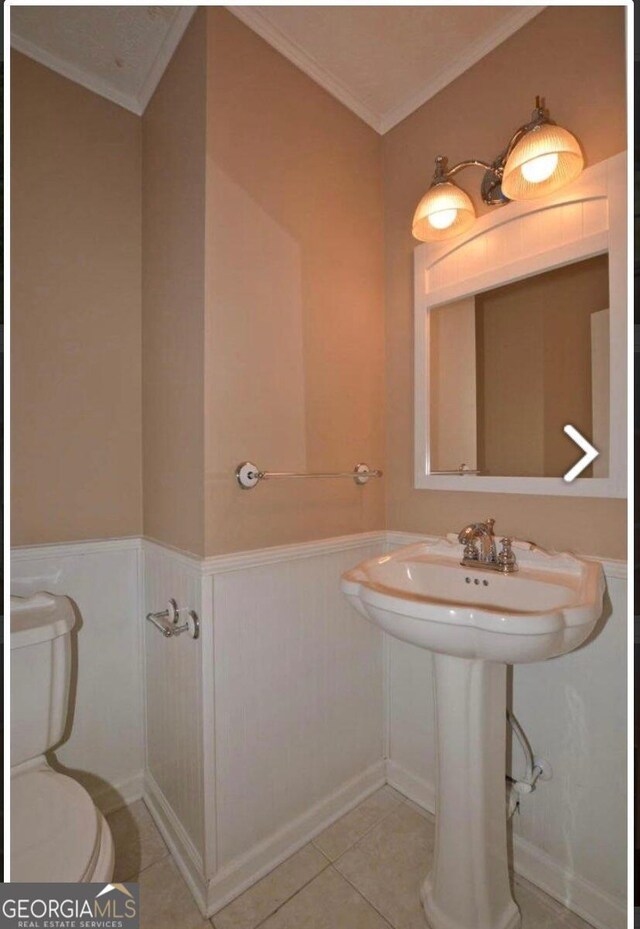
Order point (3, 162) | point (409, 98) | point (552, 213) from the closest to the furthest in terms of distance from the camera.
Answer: point (3, 162), point (552, 213), point (409, 98)

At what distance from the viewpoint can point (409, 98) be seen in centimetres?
162

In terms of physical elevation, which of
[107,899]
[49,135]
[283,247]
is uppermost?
[49,135]

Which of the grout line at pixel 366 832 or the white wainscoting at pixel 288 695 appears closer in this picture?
the white wainscoting at pixel 288 695

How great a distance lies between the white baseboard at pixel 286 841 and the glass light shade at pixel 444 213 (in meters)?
1.99

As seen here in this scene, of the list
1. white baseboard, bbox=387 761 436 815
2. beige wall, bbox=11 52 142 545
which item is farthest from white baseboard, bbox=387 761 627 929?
beige wall, bbox=11 52 142 545

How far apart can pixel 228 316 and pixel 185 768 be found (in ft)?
4.56

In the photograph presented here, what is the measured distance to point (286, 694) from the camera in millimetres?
1396

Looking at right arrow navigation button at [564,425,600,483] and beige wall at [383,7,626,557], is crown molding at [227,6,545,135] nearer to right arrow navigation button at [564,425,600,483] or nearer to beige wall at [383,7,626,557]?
beige wall at [383,7,626,557]

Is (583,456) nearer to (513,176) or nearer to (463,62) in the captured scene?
(513,176)

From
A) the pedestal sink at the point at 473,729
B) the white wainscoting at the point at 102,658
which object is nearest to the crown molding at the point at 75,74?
the white wainscoting at the point at 102,658

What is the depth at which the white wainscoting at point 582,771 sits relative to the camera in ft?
3.75

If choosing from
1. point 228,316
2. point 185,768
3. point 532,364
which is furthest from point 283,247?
point 185,768

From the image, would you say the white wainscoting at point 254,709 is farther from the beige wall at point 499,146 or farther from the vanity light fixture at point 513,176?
the vanity light fixture at point 513,176

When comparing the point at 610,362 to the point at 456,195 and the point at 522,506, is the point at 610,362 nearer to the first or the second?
the point at 522,506
